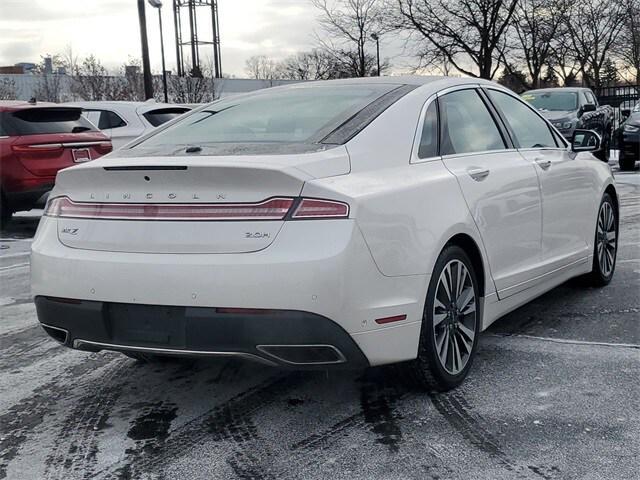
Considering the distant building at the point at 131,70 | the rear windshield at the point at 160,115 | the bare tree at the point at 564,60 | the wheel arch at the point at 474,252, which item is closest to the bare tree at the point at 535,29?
the bare tree at the point at 564,60

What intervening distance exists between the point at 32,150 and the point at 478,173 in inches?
274

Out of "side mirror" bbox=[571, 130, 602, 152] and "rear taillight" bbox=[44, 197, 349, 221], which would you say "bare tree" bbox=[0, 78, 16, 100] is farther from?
"rear taillight" bbox=[44, 197, 349, 221]

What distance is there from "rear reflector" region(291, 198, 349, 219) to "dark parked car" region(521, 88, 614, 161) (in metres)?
13.9

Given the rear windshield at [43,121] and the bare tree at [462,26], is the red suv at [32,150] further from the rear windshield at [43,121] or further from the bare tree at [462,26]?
the bare tree at [462,26]

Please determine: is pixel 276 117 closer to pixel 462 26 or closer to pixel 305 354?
pixel 305 354

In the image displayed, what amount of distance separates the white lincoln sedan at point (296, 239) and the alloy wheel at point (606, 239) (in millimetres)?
1751

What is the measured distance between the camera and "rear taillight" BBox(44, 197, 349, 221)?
3.23m

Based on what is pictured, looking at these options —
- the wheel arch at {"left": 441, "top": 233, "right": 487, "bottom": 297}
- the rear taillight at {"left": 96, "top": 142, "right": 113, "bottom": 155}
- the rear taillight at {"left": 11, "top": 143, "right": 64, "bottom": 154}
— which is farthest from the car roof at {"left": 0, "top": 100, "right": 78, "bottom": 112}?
the wheel arch at {"left": 441, "top": 233, "right": 487, "bottom": 297}

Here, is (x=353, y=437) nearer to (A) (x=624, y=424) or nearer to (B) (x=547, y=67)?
(A) (x=624, y=424)

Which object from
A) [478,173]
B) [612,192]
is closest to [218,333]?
[478,173]

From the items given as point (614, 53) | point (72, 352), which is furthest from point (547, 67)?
point (72, 352)

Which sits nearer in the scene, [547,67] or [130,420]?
[130,420]

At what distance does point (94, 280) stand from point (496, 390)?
6.32 feet

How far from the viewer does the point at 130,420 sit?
365 cm
